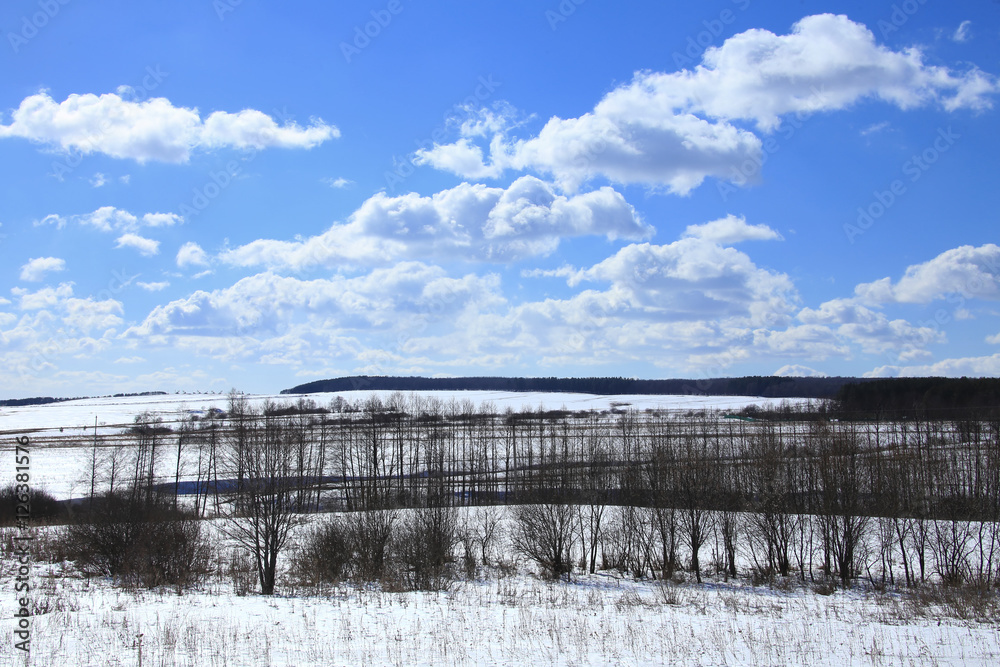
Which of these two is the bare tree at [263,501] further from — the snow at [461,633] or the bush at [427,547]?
the snow at [461,633]

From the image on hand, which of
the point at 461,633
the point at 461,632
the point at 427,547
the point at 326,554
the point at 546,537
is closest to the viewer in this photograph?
the point at 461,633

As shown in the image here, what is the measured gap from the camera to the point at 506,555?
41219 mm

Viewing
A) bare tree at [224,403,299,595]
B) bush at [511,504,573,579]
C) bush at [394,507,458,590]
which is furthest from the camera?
bush at [511,504,573,579]

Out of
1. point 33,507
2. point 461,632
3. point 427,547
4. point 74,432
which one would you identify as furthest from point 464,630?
point 74,432

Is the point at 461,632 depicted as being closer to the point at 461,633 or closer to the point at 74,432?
the point at 461,633

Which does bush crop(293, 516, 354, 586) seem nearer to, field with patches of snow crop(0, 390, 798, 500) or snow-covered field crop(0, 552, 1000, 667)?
snow-covered field crop(0, 552, 1000, 667)

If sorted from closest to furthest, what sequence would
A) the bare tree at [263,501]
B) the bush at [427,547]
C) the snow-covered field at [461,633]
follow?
the snow-covered field at [461,633]
the bare tree at [263,501]
the bush at [427,547]

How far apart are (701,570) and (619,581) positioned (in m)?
6.74

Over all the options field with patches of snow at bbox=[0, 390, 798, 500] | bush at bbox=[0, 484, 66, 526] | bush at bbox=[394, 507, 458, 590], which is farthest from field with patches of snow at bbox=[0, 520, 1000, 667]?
field with patches of snow at bbox=[0, 390, 798, 500]

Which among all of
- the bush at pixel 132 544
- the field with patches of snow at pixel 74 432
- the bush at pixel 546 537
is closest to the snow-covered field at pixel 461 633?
the bush at pixel 132 544

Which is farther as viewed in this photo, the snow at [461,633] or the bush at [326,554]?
the bush at [326,554]

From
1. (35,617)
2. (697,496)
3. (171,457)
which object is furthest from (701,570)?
(171,457)

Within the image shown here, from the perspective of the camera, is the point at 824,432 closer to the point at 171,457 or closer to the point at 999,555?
the point at 999,555

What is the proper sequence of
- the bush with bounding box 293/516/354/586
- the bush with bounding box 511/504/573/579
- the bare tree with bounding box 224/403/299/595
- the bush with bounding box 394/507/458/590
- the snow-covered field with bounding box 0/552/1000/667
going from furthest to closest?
the bush with bounding box 511/504/573/579 < the bush with bounding box 293/516/354/586 < the bush with bounding box 394/507/458/590 < the bare tree with bounding box 224/403/299/595 < the snow-covered field with bounding box 0/552/1000/667
